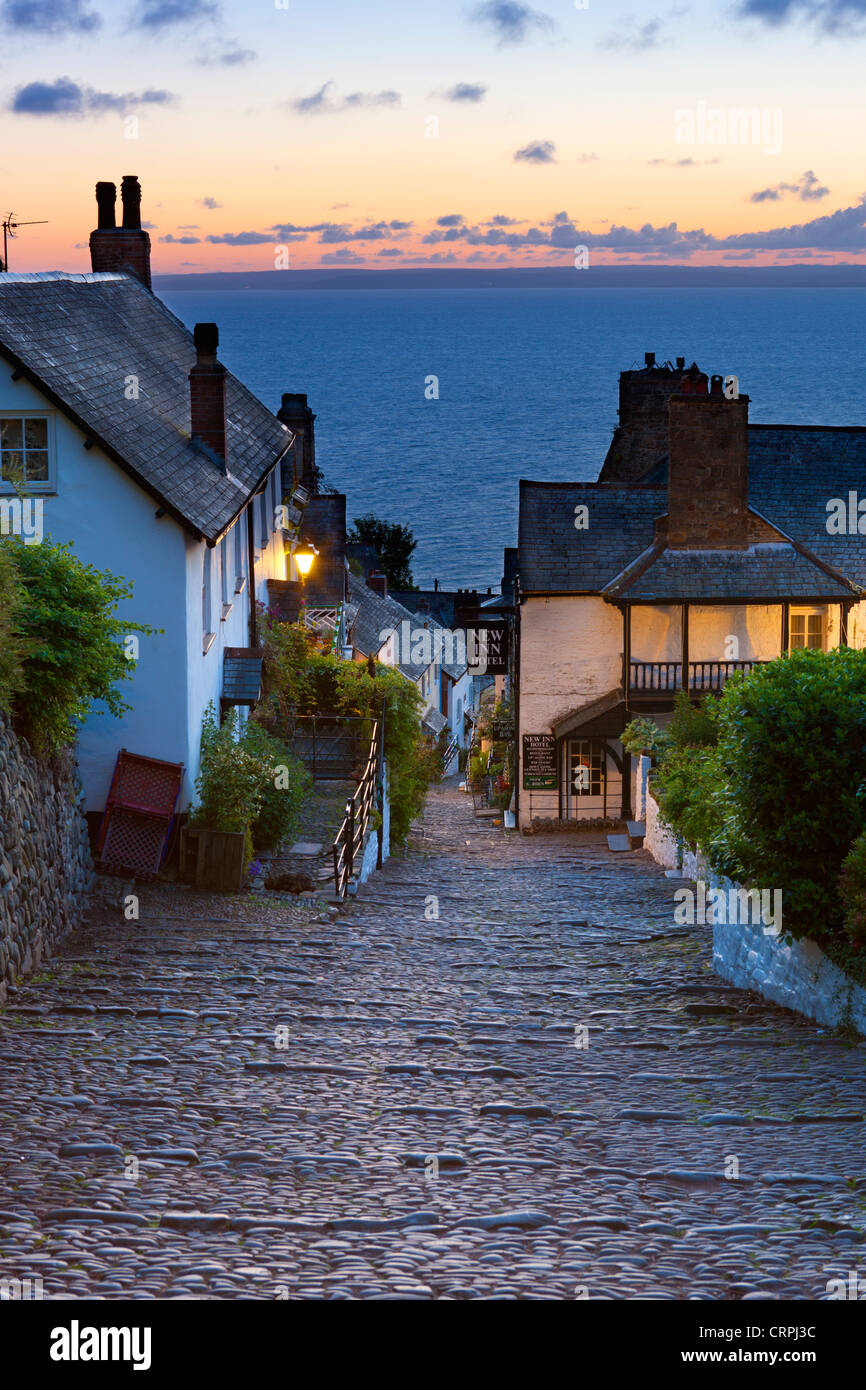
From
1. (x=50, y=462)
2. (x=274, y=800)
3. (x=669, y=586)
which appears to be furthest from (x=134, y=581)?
(x=669, y=586)

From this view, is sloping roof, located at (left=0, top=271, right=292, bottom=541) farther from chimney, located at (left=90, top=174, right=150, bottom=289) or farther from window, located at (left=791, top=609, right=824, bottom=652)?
window, located at (left=791, top=609, right=824, bottom=652)

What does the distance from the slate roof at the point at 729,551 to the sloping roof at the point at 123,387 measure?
24.7ft

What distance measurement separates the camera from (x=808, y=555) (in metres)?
30.6

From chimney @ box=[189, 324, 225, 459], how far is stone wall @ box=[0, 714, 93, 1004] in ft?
21.9

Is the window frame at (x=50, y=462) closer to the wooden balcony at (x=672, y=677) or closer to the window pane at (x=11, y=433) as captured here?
the window pane at (x=11, y=433)

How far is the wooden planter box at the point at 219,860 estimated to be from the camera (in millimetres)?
17531

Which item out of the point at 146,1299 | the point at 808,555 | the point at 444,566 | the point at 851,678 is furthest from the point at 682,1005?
the point at 444,566

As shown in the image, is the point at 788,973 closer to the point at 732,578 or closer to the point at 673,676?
the point at 673,676

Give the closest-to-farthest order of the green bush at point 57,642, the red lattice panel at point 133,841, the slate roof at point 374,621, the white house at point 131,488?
the green bush at point 57,642, the red lattice panel at point 133,841, the white house at point 131,488, the slate roof at point 374,621

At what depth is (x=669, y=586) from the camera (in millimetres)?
29750

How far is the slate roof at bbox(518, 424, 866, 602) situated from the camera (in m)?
29.9

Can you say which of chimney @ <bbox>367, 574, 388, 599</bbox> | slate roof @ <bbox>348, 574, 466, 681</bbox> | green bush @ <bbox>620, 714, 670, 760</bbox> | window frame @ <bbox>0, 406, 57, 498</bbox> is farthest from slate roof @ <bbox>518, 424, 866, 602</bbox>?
chimney @ <bbox>367, 574, 388, 599</bbox>

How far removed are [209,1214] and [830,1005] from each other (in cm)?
616

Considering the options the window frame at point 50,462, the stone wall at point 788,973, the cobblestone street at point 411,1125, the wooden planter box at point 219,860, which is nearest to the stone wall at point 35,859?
the cobblestone street at point 411,1125
